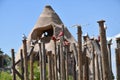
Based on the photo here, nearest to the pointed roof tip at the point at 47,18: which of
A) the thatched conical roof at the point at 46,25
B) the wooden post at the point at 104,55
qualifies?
the thatched conical roof at the point at 46,25

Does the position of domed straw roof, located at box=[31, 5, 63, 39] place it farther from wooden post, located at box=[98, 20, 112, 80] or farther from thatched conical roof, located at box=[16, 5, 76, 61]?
wooden post, located at box=[98, 20, 112, 80]

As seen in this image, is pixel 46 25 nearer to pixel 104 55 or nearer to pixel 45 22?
pixel 45 22

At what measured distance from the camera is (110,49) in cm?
1541

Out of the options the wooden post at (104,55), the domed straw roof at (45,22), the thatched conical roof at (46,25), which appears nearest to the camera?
the wooden post at (104,55)

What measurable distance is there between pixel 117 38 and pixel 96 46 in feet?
8.41

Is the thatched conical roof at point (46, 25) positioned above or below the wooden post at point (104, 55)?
above

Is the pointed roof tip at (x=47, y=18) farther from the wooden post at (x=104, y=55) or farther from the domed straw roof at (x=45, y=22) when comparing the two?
the wooden post at (x=104, y=55)

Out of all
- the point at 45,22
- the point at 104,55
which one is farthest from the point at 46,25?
the point at 104,55

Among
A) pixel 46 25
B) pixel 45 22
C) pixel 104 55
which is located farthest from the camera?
pixel 45 22

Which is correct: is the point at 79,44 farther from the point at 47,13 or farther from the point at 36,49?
the point at 47,13

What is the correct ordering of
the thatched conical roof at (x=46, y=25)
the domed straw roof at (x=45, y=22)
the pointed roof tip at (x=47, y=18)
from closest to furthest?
the thatched conical roof at (x=46, y=25), the domed straw roof at (x=45, y=22), the pointed roof tip at (x=47, y=18)

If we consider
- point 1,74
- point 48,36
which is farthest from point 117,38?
point 48,36

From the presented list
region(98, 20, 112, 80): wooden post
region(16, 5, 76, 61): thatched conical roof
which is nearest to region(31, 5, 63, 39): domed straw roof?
region(16, 5, 76, 61): thatched conical roof

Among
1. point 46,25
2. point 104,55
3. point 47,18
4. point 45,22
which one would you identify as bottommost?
point 104,55
